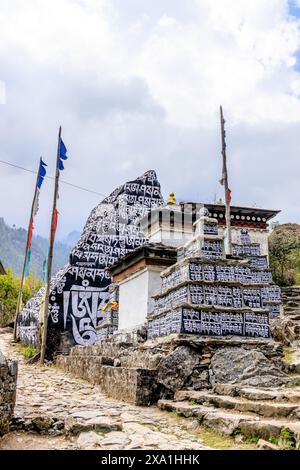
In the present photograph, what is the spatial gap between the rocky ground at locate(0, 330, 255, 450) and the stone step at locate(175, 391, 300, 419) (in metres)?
0.51

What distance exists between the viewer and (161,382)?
8.13 meters

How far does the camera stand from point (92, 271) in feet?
75.6

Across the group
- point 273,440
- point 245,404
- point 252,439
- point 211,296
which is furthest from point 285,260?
point 273,440

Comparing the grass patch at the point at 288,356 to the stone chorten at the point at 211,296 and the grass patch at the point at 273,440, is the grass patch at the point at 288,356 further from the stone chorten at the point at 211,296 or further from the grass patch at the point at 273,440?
the grass patch at the point at 273,440

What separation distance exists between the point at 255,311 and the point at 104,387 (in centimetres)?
358

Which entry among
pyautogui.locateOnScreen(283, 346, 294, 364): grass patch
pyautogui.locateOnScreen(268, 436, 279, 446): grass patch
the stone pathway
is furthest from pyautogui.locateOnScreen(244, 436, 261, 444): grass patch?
pyautogui.locateOnScreen(283, 346, 294, 364): grass patch

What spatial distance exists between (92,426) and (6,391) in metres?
1.18

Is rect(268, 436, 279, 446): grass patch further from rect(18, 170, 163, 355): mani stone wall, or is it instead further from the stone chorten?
rect(18, 170, 163, 355): mani stone wall

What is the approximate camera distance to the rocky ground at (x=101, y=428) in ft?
17.4

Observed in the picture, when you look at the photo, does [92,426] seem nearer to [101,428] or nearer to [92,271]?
[101,428]

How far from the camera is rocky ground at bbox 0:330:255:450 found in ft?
17.4

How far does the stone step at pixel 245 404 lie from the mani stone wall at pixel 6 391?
2.92 metres

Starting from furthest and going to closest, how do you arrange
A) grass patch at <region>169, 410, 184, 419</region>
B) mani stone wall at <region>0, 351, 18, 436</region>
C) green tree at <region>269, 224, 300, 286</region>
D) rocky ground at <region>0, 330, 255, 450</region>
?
green tree at <region>269, 224, 300, 286</region> → grass patch at <region>169, 410, 184, 419</region> → mani stone wall at <region>0, 351, 18, 436</region> → rocky ground at <region>0, 330, 255, 450</region>

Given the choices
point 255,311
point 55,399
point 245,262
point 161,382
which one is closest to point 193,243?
point 245,262
